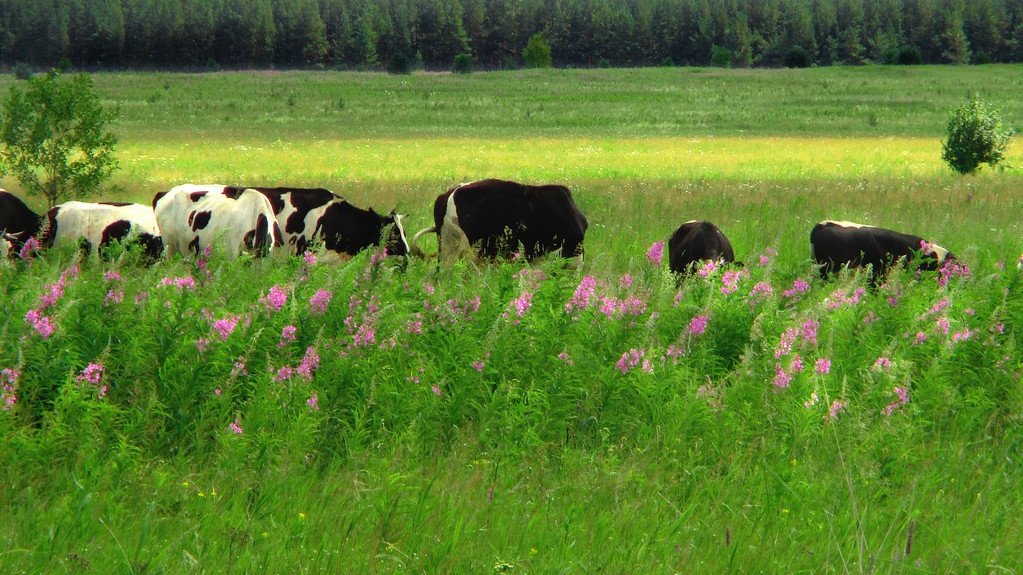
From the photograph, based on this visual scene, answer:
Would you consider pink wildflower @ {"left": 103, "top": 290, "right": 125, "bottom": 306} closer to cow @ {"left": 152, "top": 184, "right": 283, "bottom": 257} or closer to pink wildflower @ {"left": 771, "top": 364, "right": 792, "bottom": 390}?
cow @ {"left": 152, "top": 184, "right": 283, "bottom": 257}

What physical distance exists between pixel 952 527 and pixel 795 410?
132 cm

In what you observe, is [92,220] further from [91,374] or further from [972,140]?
[972,140]

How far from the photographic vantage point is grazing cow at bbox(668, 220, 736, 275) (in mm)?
11172

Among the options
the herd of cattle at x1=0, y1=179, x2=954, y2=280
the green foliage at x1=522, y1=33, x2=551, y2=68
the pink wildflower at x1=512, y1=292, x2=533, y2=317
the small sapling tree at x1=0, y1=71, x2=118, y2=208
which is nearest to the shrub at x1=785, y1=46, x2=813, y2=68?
the green foliage at x1=522, y1=33, x2=551, y2=68

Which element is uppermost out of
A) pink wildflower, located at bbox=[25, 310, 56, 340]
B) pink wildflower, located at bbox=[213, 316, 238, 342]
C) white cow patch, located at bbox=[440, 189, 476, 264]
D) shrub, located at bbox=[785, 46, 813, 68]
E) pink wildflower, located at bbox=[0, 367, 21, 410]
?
shrub, located at bbox=[785, 46, 813, 68]

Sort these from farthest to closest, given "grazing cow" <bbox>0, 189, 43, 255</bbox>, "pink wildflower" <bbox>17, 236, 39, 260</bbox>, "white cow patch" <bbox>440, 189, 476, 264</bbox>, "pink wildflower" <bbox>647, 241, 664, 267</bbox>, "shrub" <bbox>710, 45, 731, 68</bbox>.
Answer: "shrub" <bbox>710, 45, 731, 68</bbox> < "grazing cow" <bbox>0, 189, 43, 255</bbox> < "white cow patch" <bbox>440, 189, 476, 264</bbox> < "pink wildflower" <bbox>647, 241, 664, 267</bbox> < "pink wildflower" <bbox>17, 236, 39, 260</bbox>

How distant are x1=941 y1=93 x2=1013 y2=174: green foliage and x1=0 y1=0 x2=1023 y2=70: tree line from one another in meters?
111

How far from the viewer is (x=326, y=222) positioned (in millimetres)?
12367

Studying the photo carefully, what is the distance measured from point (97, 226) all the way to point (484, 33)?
152333 millimetres

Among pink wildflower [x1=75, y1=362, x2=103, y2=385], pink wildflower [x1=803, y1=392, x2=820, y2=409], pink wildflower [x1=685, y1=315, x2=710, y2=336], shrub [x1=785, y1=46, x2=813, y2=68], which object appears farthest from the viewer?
shrub [x1=785, y1=46, x2=813, y2=68]

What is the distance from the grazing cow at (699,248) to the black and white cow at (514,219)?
48.9 inches

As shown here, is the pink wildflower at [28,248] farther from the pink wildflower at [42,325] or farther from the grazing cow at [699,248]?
the grazing cow at [699,248]

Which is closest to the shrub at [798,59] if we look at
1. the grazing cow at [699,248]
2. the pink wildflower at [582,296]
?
the grazing cow at [699,248]

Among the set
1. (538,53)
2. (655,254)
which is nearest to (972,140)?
(655,254)
